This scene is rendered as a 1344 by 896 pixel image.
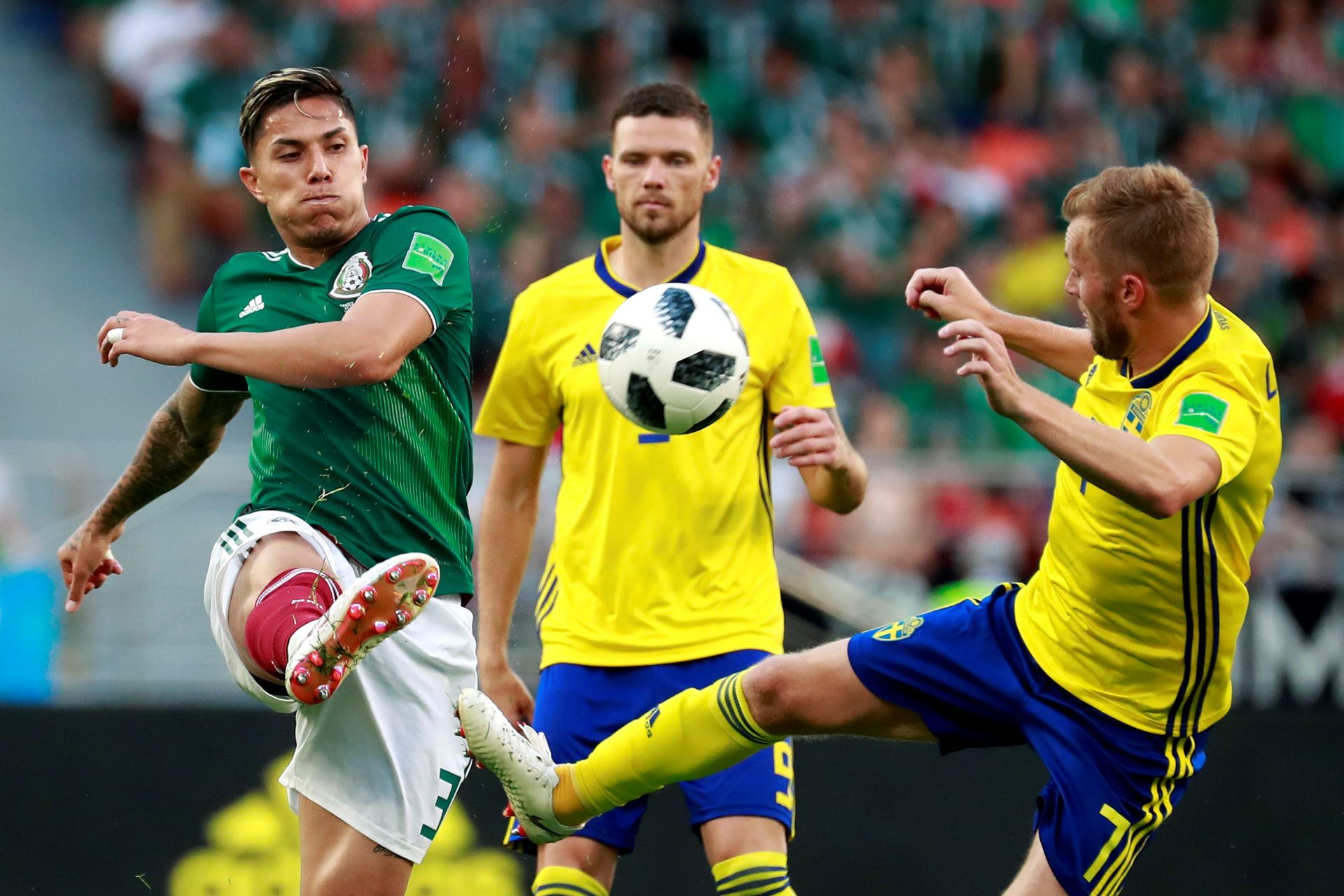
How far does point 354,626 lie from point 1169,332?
84.0 inches

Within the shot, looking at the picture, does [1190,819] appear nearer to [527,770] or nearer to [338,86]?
[527,770]

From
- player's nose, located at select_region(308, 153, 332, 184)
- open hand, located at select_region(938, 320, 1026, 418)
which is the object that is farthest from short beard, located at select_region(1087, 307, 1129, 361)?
player's nose, located at select_region(308, 153, 332, 184)

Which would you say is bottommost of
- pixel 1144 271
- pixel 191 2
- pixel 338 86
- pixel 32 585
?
pixel 32 585

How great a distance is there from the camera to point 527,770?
14.5 ft

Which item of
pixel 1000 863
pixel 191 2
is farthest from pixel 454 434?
pixel 191 2

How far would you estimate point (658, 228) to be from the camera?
17.0 ft

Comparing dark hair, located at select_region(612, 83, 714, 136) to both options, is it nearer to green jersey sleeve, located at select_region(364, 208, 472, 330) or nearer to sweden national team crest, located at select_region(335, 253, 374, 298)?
green jersey sleeve, located at select_region(364, 208, 472, 330)

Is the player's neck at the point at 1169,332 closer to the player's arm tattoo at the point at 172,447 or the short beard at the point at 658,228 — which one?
the short beard at the point at 658,228

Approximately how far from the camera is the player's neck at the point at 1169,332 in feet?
13.8

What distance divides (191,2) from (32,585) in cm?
503

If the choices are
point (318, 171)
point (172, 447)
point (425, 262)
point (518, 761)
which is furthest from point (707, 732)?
point (318, 171)

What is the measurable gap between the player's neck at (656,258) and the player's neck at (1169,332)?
1560 mm

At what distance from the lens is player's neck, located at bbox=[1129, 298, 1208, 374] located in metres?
4.22

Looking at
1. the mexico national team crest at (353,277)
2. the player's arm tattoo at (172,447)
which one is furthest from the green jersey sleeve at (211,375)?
the mexico national team crest at (353,277)
